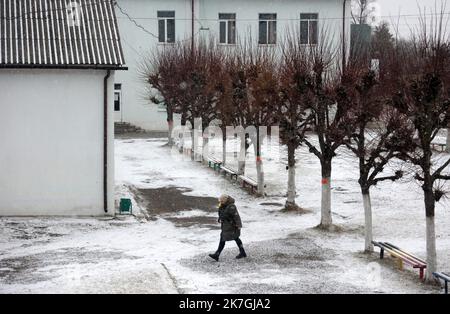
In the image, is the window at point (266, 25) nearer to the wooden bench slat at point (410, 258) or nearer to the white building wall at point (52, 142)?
the white building wall at point (52, 142)

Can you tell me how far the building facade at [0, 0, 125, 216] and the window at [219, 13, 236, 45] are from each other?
23.4m

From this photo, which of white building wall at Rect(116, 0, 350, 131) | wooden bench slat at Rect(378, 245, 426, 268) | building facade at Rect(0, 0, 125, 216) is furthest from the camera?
white building wall at Rect(116, 0, 350, 131)

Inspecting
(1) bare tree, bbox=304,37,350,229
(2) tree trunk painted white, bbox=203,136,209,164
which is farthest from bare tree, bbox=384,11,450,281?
(2) tree trunk painted white, bbox=203,136,209,164

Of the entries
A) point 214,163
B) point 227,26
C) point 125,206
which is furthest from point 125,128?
point 125,206

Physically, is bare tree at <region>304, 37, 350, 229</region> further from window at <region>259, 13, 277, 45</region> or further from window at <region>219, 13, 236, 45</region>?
window at <region>219, 13, 236, 45</region>

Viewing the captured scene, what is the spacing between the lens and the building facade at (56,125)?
65.6 ft

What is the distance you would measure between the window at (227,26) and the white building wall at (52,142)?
23.9 metres

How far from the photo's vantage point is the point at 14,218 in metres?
19.8

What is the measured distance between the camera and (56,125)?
20188 millimetres

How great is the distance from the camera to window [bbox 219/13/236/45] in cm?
4350

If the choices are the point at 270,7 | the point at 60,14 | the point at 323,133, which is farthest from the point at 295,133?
the point at 270,7

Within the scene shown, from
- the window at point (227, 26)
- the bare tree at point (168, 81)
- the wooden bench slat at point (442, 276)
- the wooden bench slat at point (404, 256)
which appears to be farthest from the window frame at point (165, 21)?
the wooden bench slat at point (442, 276)

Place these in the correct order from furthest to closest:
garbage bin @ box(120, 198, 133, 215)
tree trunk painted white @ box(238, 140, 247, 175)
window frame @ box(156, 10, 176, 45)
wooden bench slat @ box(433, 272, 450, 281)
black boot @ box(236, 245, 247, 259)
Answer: window frame @ box(156, 10, 176, 45) < tree trunk painted white @ box(238, 140, 247, 175) < garbage bin @ box(120, 198, 133, 215) < black boot @ box(236, 245, 247, 259) < wooden bench slat @ box(433, 272, 450, 281)
